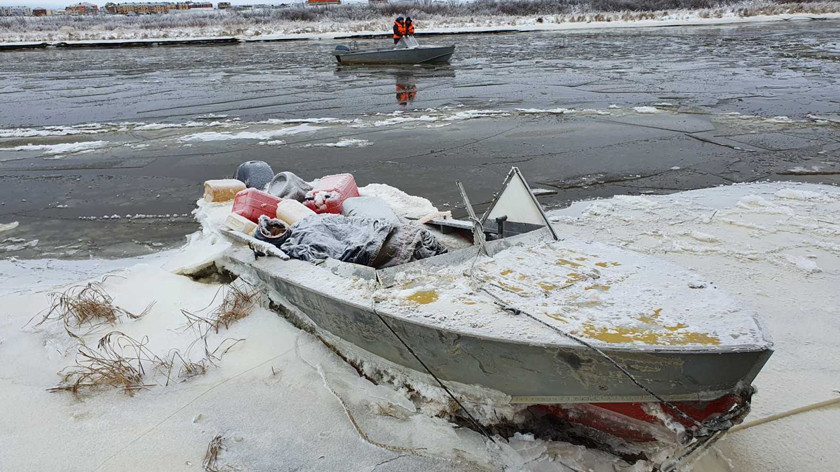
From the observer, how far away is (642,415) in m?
2.47

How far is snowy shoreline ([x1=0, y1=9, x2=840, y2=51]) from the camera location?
34.6 meters

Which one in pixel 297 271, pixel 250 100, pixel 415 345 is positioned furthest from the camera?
pixel 250 100

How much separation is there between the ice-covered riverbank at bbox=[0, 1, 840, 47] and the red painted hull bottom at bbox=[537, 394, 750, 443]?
114 feet

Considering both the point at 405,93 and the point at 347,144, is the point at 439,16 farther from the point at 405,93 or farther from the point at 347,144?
the point at 347,144

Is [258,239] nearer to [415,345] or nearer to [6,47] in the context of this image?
[415,345]

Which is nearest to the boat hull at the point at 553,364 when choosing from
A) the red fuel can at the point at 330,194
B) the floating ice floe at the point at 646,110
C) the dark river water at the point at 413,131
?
the red fuel can at the point at 330,194

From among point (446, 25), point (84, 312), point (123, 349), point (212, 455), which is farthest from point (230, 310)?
point (446, 25)

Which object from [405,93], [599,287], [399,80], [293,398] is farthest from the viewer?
[399,80]

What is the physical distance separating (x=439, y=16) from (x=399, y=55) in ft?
97.1

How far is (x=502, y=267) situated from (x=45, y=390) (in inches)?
106

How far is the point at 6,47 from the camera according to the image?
3438cm

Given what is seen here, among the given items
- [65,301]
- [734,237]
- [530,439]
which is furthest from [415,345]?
[734,237]

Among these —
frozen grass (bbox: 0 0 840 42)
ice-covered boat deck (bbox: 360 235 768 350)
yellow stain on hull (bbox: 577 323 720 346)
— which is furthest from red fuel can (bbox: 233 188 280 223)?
frozen grass (bbox: 0 0 840 42)

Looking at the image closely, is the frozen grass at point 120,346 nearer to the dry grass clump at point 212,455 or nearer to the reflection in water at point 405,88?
the dry grass clump at point 212,455
